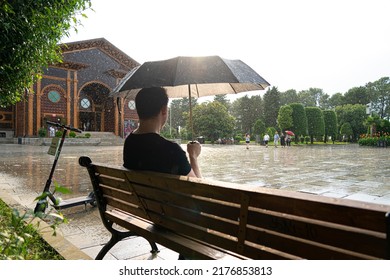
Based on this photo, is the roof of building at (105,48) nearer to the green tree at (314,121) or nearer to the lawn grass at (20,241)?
the green tree at (314,121)

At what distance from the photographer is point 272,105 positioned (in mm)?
55469

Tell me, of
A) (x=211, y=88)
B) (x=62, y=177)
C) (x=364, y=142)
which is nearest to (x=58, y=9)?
(x=211, y=88)

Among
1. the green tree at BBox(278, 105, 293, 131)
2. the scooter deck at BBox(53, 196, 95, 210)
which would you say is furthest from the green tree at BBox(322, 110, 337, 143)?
the scooter deck at BBox(53, 196, 95, 210)

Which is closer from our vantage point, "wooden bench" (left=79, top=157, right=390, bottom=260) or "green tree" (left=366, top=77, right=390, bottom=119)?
"wooden bench" (left=79, top=157, right=390, bottom=260)

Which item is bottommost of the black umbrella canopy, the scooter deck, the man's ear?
the scooter deck

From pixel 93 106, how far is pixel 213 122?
18.3 m

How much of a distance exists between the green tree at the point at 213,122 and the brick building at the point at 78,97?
13750 mm

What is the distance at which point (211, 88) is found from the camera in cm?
418

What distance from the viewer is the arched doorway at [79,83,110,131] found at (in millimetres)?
33500

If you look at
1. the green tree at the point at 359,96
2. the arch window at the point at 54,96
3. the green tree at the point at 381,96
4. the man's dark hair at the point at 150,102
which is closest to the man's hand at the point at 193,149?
A: the man's dark hair at the point at 150,102

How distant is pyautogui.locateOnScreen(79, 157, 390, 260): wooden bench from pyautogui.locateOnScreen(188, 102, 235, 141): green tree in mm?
43112

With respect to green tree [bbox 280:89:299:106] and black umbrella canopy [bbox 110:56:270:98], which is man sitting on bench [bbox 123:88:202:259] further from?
green tree [bbox 280:89:299:106]

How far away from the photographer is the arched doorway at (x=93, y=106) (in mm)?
33500

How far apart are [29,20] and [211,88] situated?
8.18ft
